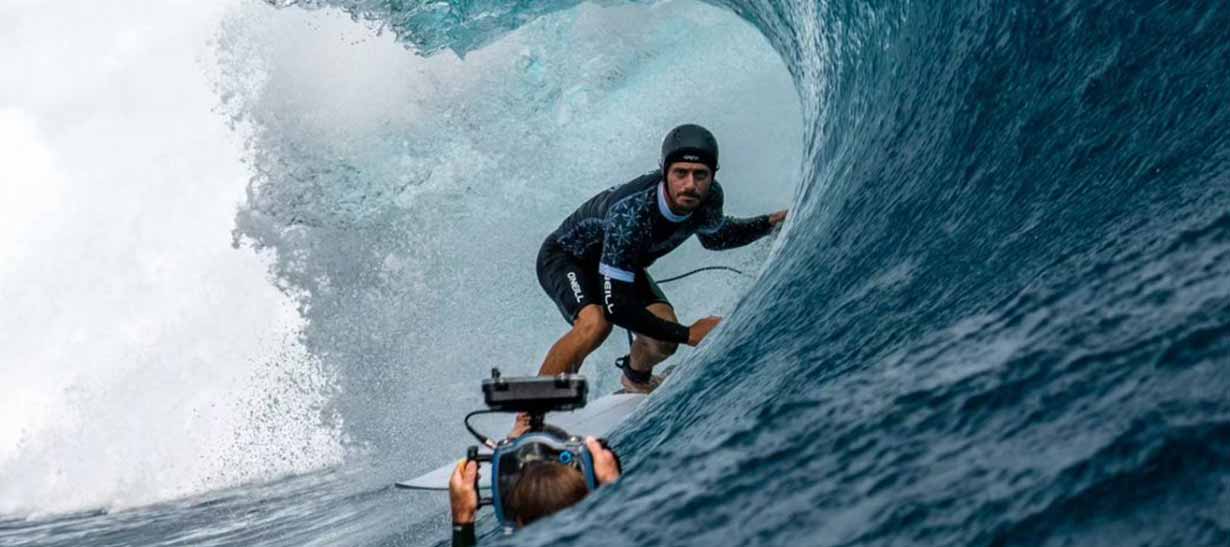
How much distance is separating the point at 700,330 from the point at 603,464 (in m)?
2.89

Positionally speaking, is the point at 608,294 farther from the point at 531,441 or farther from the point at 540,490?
the point at 540,490

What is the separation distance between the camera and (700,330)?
16.9 feet

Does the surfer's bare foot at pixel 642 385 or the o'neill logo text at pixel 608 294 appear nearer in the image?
the o'neill logo text at pixel 608 294

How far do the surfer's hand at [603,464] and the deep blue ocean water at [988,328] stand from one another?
0.17 feet

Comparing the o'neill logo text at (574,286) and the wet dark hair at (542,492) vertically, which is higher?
the o'neill logo text at (574,286)

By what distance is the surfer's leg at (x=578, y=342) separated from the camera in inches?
202

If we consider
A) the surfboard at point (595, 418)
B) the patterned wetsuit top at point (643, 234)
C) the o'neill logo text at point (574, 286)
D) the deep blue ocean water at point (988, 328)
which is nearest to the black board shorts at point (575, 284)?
the o'neill logo text at point (574, 286)

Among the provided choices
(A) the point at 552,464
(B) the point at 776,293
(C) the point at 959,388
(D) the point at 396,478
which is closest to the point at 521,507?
(A) the point at 552,464

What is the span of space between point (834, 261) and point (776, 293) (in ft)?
1.46

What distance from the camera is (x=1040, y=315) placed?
2.24 m

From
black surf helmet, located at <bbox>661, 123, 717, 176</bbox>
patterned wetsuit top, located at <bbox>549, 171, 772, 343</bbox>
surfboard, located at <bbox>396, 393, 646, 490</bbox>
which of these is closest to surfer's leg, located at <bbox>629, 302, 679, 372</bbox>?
surfboard, located at <bbox>396, 393, 646, 490</bbox>

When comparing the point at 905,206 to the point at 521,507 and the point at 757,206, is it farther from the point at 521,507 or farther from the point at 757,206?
the point at 757,206

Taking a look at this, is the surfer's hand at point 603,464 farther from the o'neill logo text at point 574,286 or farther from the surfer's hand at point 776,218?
the surfer's hand at point 776,218

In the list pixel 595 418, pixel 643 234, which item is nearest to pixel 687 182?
pixel 643 234
